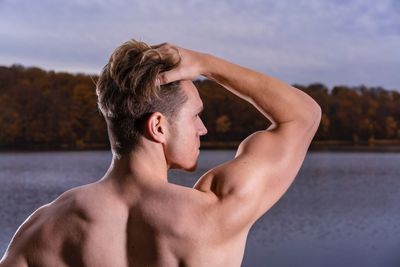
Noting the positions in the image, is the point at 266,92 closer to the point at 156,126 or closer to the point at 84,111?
the point at 156,126

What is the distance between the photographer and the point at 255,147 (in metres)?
0.95

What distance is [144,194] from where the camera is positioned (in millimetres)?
918

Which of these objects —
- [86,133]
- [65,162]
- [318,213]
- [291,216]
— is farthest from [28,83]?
[65,162]

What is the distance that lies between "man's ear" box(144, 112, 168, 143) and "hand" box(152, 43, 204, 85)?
0.05m

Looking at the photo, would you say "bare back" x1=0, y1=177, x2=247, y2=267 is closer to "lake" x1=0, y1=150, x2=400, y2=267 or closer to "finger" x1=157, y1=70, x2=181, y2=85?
"finger" x1=157, y1=70, x2=181, y2=85

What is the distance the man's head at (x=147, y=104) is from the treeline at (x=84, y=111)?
11.4 m

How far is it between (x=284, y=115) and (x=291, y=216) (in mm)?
18559

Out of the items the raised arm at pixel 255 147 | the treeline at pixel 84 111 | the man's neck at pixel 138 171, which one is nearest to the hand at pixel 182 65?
the raised arm at pixel 255 147

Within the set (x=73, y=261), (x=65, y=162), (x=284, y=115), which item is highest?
(x=284, y=115)

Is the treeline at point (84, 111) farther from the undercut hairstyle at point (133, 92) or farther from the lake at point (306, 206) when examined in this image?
the undercut hairstyle at point (133, 92)

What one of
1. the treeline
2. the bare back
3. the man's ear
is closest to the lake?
the treeline

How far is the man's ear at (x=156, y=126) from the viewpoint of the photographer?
89cm

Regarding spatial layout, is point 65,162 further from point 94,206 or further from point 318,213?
point 94,206

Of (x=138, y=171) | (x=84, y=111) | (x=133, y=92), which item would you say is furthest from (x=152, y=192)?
(x=84, y=111)
